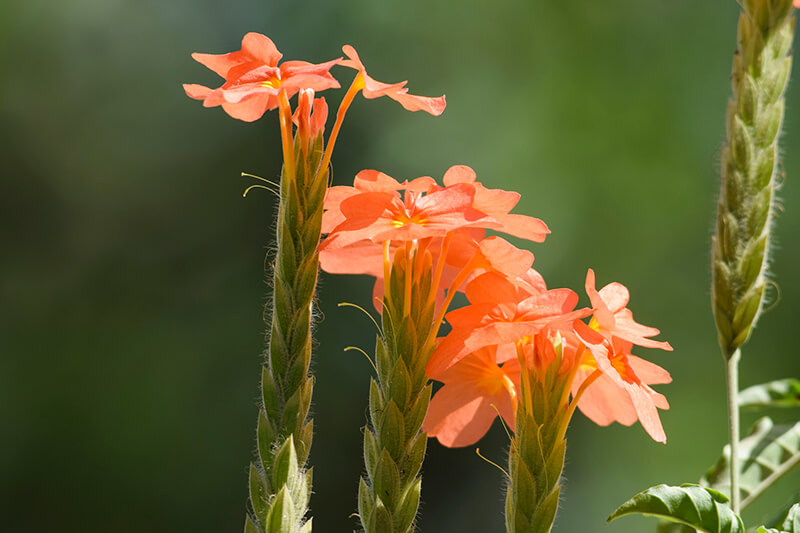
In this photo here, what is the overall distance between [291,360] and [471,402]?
0.45 feet

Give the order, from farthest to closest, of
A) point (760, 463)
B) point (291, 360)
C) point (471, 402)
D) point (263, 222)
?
point (263, 222) < point (760, 463) < point (471, 402) < point (291, 360)

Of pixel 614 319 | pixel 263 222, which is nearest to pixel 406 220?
pixel 614 319

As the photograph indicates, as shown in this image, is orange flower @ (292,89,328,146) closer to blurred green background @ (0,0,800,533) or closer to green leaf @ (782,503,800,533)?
green leaf @ (782,503,800,533)

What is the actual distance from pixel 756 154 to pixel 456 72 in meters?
3.57

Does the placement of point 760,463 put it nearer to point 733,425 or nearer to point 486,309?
point 733,425

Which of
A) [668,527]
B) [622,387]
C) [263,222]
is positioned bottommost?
[668,527]

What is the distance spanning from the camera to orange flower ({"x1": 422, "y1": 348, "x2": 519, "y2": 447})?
372 millimetres

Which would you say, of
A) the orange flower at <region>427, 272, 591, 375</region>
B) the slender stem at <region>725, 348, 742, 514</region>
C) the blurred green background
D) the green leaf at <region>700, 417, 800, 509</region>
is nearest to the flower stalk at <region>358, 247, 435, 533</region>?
the orange flower at <region>427, 272, 591, 375</region>

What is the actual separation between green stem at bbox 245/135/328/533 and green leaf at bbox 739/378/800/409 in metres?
0.42

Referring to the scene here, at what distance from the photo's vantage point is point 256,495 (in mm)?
280

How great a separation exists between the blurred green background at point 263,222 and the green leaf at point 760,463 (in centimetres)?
256

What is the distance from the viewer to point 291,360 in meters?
0.27

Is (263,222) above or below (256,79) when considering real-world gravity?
above

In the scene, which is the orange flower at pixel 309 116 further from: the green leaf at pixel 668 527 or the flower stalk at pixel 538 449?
the green leaf at pixel 668 527
